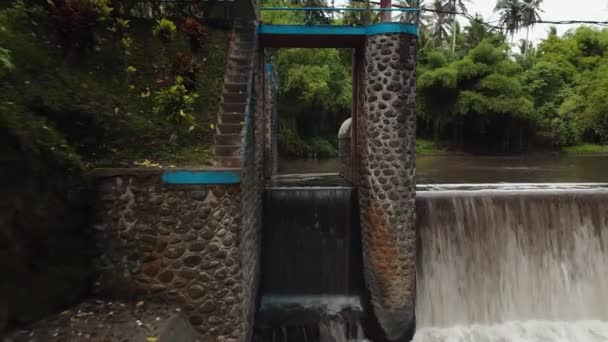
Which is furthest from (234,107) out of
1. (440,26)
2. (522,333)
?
(440,26)

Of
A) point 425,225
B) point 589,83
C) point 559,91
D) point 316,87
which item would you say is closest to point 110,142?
point 425,225

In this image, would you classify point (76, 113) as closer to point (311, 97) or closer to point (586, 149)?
point (311, 97)

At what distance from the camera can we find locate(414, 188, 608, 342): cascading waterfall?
821 cm

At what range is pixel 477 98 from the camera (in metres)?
26.6

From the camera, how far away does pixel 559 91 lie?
32625 mm

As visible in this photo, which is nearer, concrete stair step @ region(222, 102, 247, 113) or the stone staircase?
the stone staircase

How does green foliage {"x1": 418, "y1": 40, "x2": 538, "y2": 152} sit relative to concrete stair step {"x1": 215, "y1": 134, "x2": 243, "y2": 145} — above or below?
above

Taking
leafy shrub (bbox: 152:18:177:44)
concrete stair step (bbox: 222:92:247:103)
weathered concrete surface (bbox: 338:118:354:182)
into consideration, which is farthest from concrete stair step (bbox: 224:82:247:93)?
weathered concrete surface (bbox: 338:118:354:182)

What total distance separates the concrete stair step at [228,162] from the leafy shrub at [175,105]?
35.2 inches

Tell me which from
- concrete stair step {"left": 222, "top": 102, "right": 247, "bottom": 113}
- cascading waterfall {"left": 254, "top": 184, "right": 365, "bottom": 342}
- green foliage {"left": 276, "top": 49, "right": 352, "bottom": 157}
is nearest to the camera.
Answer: concrete stair step {"left": 222, "top": 102, "right": 247, "bottom": 113}

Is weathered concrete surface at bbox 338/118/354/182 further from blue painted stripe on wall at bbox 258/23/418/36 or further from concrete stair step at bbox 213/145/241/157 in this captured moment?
concrete stair step at bbox 213/145/241/157

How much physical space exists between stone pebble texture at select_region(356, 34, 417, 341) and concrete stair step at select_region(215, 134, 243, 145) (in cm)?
279

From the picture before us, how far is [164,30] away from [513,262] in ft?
26.2

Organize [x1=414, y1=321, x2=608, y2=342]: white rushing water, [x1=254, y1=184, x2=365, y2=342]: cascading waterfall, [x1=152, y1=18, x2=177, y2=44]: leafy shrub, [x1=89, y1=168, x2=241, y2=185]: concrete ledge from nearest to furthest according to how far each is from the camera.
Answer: [x1=89, y1=168, x2=241, y2=185]: concrete ledge → [x1=152, y1=18, x2=177, y2=44]: leafy shrub → [x1=414, y1=321, x2=608, y2=342]: white rushing water → [x1=254, y1=184, x2=365, y2=342]: cascading waterfall
